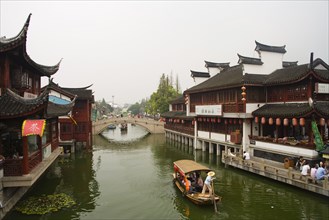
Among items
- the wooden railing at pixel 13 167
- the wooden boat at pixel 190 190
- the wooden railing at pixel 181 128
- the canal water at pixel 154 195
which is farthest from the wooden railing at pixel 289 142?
the wooden railing at pixel 13 167

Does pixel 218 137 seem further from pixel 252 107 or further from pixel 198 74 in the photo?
pixel 198 74

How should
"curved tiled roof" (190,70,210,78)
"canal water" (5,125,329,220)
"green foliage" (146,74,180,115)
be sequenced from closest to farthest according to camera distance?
"canal water" (5,125,329,220)
"curved tiled roof" (190,70,210,78)
"green foliage" (146,74,180,115)

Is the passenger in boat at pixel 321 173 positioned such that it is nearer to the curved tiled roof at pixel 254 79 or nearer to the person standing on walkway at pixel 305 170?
the person standing on walkway at pixel 305 170

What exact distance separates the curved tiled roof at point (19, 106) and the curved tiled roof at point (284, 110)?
50.1 ft

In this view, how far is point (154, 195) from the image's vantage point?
1719 cm

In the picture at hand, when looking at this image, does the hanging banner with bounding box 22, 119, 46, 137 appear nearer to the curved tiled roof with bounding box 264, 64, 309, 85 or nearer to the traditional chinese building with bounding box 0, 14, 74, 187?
the traditional chinese building with bounding box 0, 14, 74, 187

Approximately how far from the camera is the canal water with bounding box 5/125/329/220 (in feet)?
45.9

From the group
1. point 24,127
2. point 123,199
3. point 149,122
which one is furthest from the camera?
point 149,122

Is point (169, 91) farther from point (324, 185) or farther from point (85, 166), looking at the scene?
point (324, 185)

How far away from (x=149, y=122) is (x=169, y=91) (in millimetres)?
11120

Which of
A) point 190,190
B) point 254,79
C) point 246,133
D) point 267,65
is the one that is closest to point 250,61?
point 254,79

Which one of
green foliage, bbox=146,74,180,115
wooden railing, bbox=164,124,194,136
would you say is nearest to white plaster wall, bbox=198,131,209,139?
wooden railing, bbox=164,124,194,136

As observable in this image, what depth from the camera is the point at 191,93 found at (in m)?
33.4

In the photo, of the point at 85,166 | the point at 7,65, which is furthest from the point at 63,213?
the point at 85,166
